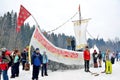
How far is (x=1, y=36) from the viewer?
9506 cm

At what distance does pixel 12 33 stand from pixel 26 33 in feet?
24.5

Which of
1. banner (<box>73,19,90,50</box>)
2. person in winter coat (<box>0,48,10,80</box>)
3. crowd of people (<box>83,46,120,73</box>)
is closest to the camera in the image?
person in winter coat (<box>0,48,10,80</box>)

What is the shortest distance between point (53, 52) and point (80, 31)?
17.5 meters

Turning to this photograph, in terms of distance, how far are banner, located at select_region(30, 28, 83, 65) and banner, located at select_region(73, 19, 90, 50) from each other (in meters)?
11.4

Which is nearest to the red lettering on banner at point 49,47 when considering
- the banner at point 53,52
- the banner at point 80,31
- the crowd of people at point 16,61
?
the banner at point 53,52

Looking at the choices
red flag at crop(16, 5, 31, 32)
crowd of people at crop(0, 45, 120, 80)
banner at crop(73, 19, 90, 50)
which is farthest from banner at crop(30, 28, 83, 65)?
banner at crop(73, 19, 90, 50)

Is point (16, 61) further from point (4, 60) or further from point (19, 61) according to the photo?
point (4, 60)

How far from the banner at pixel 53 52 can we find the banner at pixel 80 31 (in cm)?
1140

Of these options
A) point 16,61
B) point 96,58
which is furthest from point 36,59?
point 96,58

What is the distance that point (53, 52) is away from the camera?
26.7 metres

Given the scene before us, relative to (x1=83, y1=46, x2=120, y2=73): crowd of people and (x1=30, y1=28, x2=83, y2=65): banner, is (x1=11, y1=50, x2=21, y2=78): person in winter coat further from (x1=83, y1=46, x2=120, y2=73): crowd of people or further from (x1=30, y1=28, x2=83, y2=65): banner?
(x1=83, y1=46, x2=120, y2=73): crowd of people

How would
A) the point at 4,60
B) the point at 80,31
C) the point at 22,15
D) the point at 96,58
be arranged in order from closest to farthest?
the point at 4,60 → the point at 22,15 → the point at 96,58 → the point at 80,31

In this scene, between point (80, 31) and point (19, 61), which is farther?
point (80, 31)

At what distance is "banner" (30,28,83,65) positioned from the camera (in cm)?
2559
